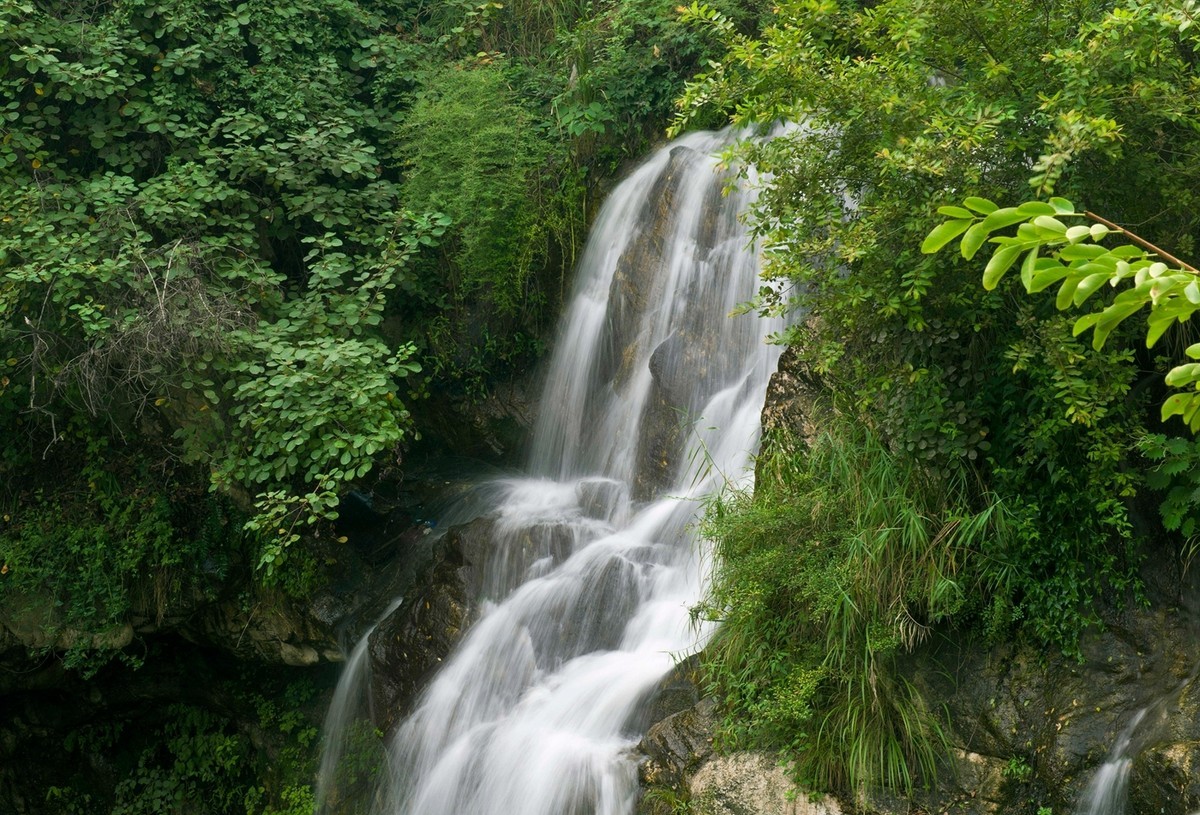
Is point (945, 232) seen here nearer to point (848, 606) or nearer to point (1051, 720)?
point (848, 606)

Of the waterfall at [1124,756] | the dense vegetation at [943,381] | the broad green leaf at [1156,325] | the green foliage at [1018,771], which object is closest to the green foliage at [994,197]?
the dense vegetation at [943,381]

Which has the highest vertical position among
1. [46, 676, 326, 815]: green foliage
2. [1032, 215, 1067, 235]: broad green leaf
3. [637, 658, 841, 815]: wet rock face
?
[1032, 215, 1067, 235]: broad green leaf

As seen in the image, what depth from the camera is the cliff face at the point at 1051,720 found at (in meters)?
4.45

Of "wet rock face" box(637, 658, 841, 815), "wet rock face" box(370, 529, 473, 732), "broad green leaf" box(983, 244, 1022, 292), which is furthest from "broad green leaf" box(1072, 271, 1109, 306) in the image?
"wet rock face" box(370, 529, 473, 732)

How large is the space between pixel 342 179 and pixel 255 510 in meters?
3.04

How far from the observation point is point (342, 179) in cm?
922

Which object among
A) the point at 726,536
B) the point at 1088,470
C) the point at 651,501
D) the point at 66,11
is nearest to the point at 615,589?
the point at 651,501

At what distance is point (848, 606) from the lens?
16.3ft

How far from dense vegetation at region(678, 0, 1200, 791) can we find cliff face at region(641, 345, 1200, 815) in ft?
0.36

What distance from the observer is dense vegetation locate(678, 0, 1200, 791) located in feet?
15.0

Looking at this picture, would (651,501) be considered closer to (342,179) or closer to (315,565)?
(315,565)

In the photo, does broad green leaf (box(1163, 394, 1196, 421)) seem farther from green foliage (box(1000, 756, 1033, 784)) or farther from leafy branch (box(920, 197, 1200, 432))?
green foliage (box(1000, 756, 1033, 784))

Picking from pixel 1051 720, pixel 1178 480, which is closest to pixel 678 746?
pixel 1051 720

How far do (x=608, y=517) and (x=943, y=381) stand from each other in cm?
317
